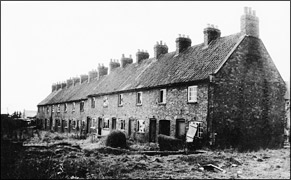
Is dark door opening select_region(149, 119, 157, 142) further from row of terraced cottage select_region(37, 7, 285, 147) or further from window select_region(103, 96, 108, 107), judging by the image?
window select_region(103, 96, 108, 107)

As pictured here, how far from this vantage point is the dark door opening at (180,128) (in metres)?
20.7

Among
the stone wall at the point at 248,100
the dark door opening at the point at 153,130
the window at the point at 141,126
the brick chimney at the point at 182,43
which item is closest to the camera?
the stone wall at the point at 248,100

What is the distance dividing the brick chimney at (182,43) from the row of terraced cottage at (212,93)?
0.09 m

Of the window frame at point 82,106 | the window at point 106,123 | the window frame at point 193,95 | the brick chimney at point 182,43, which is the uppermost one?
the brick chimney at point 182,43

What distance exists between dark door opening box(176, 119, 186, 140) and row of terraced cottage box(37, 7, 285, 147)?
7 cm

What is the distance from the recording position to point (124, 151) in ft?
58.2

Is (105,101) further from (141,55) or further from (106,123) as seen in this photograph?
(141,55)

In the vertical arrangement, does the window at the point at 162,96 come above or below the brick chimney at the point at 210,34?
below

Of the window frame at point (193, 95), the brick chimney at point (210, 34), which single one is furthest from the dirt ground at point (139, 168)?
the brick chimney at point (210, 34)

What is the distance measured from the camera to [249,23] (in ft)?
71.1

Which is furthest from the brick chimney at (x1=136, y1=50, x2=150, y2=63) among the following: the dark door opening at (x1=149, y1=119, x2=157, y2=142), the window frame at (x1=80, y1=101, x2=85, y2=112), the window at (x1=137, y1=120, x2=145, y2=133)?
the dark door opening at (x1=149, y1=119, x2=157, y2=142)

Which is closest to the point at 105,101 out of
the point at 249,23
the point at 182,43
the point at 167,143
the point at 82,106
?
the point at 82,106

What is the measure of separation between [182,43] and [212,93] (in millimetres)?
9786

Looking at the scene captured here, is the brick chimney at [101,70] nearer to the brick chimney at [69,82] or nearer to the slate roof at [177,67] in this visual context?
the slate roof at [177,67]
